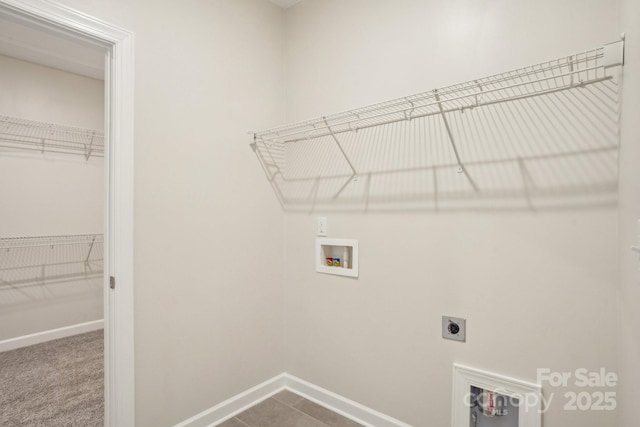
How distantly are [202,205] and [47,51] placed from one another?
2.49 metres

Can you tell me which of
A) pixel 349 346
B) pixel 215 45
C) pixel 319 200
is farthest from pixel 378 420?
pixel 215 45

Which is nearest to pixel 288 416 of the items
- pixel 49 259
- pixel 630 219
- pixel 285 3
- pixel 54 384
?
pixel 54 384

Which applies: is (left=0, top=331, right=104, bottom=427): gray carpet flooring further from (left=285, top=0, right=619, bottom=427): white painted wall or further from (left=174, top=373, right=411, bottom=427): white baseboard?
(left=285, top=0, right=619, bottom=427): white painted wall

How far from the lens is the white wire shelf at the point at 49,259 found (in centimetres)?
310

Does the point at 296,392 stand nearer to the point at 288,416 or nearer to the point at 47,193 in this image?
the point at 288,416

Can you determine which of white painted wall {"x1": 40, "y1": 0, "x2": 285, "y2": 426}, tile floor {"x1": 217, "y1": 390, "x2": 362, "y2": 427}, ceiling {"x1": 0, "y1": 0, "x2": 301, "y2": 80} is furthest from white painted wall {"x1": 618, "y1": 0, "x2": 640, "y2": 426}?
ceiling {"x1": 0, "y1": 0, "x2": 301, "y2": 80}

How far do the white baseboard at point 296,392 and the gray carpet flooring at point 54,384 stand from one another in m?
0.69

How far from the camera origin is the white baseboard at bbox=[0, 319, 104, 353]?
3053mm

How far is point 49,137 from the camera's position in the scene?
Answer: 3324 mm

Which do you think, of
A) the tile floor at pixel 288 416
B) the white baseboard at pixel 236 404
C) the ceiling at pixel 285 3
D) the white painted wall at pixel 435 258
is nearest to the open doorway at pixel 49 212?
the white baseboard at pixel 236 404

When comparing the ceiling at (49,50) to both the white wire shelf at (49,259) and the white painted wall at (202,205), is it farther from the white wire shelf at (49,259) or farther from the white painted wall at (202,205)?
the white wire shelf at (49,259)

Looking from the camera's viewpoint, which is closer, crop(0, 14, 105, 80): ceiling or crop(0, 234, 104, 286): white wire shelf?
crop(0, 14, 105, 80): ceiling

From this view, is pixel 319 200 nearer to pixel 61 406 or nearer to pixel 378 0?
pixel 378 0

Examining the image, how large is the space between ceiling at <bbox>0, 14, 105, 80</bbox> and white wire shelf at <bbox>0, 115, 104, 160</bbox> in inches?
23.3
